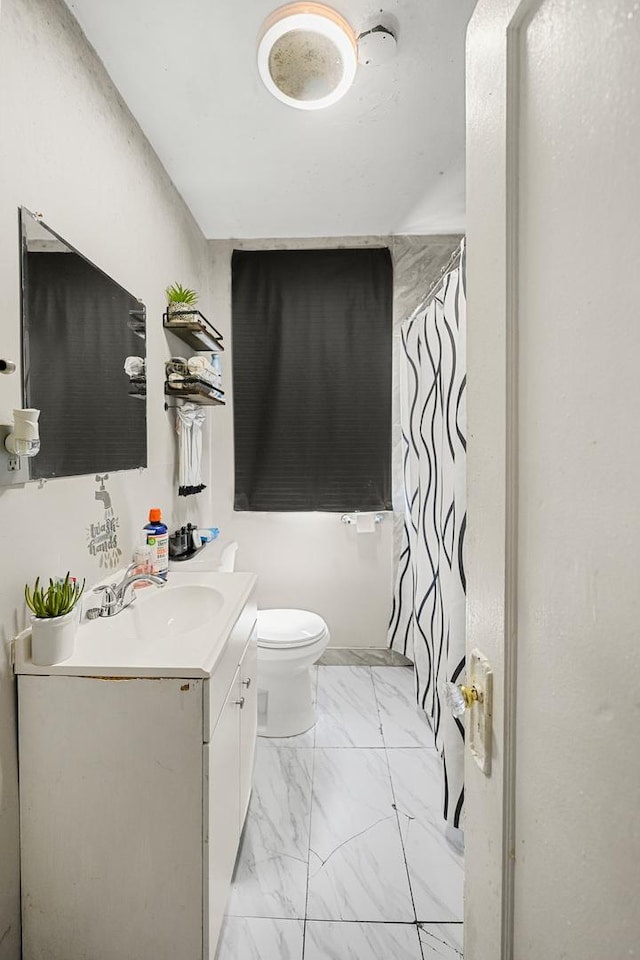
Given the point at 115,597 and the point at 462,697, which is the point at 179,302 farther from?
the point at 462,697

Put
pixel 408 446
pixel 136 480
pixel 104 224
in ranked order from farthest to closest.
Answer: pixel 408 446 < pixel 136 480 < pixel 104 224

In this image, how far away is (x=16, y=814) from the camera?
1.07 m

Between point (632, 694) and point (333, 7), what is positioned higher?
point (333, 7)

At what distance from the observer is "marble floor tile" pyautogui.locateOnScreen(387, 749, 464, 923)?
138 centimetres

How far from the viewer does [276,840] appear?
160cm

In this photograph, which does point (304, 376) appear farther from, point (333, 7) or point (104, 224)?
point (333, 7)

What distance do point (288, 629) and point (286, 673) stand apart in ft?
0.61

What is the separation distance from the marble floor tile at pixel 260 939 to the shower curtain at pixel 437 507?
572 mm

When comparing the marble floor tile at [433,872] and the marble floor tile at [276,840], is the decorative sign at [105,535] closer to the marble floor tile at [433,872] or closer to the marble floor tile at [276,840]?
the marble floor tile at [276,840]

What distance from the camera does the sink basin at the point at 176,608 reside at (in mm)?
1486

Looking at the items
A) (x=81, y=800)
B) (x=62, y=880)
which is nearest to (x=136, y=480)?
(x=81, y=800)

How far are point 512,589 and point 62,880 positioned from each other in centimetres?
121

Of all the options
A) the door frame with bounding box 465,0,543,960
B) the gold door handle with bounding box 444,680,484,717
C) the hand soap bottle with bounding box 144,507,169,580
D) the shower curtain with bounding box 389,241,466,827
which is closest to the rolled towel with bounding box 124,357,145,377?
the hand soap bottle with bounding box 144,507,169,580

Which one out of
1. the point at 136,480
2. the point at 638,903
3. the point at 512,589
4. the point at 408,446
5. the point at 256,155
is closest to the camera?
the point at 638,903
